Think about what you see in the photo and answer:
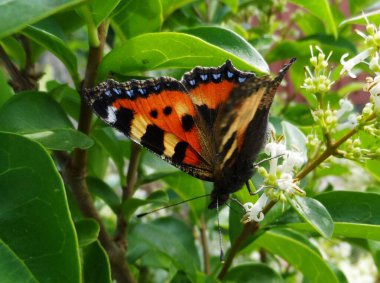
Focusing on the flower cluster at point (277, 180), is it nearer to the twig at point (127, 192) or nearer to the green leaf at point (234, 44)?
the green leaf at point (234, 44)

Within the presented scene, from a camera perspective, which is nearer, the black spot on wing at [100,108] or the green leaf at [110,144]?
the black spot on wing at [100,108]

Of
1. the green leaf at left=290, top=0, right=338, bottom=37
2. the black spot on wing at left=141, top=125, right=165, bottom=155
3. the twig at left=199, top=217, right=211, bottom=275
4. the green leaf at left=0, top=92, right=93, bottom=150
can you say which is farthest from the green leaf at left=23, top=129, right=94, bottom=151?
the twig at left=199, top=217, right=211, bottom=275

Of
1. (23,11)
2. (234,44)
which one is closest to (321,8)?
(234,44)

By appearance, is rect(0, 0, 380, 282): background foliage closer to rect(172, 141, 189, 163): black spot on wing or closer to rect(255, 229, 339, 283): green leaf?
rect(255, 229, 339, 283): green leaf

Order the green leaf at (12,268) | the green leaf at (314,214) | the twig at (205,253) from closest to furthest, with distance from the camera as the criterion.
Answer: the green leaf at (12,268), the green leaf at (314,214), the twig at (205,253)

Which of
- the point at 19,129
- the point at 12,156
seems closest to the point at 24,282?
the point at 12,156

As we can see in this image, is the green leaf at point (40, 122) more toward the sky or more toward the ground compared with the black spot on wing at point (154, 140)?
more toward the sky

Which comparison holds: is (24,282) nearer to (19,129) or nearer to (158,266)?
(19,129)

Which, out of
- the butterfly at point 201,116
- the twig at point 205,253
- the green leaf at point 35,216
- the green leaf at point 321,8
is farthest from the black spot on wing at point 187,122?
the twig at point 205,253
